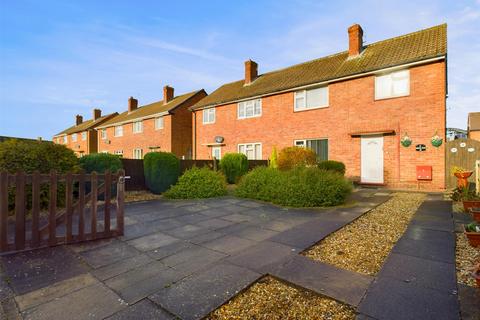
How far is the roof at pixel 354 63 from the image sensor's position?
37.0 ft

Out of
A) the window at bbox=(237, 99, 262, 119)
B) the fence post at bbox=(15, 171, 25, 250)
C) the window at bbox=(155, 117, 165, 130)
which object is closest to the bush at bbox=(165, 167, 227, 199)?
the fence post at bbox=(15, 171, 25, 250)

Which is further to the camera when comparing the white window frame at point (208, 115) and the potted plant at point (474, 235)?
the white window frame at point (208, 115)

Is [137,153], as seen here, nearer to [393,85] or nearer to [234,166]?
[234,166]

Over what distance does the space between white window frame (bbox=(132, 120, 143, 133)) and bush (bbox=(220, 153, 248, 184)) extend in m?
16.5

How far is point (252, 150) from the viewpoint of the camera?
1719cm

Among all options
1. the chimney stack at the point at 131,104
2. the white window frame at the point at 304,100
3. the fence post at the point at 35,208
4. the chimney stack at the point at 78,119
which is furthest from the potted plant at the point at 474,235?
the chimney stack at the point at 78,119

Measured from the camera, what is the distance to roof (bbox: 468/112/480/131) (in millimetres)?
31656

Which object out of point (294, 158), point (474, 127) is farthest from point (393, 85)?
point (474, 127)

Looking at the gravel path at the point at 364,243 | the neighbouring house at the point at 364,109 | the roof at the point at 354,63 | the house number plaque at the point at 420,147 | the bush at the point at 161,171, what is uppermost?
the roof at the point at 354,63

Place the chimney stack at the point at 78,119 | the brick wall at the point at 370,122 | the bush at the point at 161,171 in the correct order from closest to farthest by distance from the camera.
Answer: the bush at the point at 161,171 → the brick wall at the point at 370,122 → the chimney stack at the point at 78,119

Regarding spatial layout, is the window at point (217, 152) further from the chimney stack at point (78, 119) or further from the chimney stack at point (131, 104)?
the chimney stack at point (78, 119)

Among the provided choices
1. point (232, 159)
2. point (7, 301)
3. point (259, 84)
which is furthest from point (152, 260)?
point (259, 84)

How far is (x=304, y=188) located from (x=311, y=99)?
911 cm

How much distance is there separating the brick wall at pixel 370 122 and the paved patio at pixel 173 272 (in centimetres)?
708
